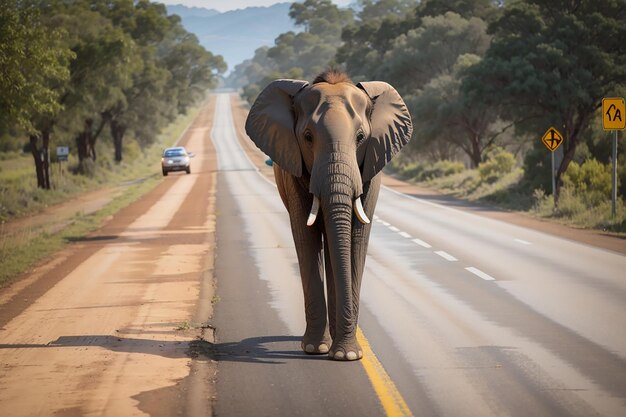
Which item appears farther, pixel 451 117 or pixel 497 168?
pixel 451 117

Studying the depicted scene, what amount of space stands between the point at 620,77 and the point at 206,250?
21.1 metres

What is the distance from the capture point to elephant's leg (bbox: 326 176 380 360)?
32.2 ft

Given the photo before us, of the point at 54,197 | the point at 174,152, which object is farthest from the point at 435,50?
the point at 54,197

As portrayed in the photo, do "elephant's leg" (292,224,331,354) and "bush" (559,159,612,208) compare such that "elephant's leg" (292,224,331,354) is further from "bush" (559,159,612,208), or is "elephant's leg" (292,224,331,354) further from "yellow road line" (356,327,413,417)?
"bush" (559,159,612,208)

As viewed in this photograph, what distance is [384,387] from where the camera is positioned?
877cm

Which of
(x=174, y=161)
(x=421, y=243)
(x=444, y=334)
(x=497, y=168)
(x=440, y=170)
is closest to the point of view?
(x=444, y=334)

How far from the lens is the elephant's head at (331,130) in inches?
384

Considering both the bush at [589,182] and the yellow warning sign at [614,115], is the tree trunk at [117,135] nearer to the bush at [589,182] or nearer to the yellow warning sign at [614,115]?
the bush at [589,182]

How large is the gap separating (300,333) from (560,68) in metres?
29.5

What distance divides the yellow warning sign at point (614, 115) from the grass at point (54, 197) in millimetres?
13552

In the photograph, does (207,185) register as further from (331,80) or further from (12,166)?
(331,80)

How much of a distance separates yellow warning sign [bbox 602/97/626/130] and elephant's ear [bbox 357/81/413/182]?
16175 mm

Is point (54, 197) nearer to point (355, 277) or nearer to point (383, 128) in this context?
point (383, 128)

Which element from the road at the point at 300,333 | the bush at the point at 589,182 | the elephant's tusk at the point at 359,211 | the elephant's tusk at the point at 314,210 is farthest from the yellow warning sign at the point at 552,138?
the elephant's tusk at the point at 314,210
